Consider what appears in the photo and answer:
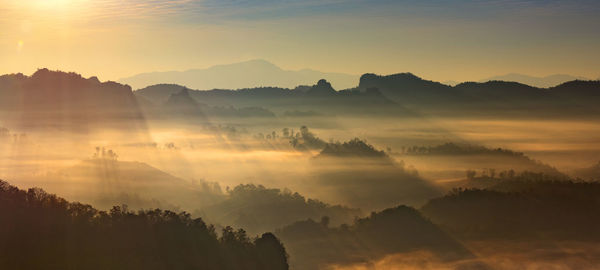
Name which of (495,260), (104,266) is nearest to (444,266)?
(495,260)

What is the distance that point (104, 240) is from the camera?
289 ft

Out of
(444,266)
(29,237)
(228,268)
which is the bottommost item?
(444,266)

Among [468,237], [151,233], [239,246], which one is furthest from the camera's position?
[468,237]

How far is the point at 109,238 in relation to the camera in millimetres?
88875

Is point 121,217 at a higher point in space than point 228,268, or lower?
higher

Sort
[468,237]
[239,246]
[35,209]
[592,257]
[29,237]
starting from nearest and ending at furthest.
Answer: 1. [29,237]
2. [35,209]
3. [239,246]
4. [592,257]
5. [468,237]

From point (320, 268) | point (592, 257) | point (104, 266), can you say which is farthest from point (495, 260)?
point (104, 266)

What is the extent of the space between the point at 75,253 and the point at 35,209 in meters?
10.7

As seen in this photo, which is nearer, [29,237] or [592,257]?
[29,237]

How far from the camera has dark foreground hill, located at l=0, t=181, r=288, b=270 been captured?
3108 inches

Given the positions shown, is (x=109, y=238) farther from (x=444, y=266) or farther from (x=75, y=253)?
(x=444, y=266)

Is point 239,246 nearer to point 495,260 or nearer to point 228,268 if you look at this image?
point 228,268

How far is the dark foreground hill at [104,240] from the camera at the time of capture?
7894 centimetres

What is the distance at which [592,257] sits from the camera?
164 m
